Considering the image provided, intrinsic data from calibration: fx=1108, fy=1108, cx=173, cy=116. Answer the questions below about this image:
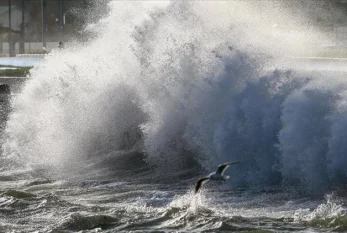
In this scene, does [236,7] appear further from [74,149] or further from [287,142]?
[287,142]

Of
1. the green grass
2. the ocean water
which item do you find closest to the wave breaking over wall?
the ocean water

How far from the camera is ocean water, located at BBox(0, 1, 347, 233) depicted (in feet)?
49.5

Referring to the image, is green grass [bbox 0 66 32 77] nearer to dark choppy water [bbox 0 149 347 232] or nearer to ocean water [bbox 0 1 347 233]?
ocean water [bbox 0 1 347 233]

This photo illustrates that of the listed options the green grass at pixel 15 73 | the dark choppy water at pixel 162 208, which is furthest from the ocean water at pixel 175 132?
the green grass at pixel 15 73

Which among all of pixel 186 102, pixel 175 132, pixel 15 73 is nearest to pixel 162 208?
pixel 175 132

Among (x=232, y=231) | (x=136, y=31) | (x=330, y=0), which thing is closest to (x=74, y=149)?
(x=136, y=31)

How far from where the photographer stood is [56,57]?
29.7 m

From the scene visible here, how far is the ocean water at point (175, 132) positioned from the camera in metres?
15.1

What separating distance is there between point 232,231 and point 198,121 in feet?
24.5

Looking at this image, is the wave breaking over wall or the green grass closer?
the wave breaking over wall

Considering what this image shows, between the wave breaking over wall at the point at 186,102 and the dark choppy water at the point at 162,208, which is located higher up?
the wave breaking over wall at the point at 186,102

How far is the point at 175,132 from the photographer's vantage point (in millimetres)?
21453

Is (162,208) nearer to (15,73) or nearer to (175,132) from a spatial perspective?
(175,132)

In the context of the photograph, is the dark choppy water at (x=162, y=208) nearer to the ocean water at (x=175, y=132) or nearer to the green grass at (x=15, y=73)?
the ocean water at (x=175, y=132)
